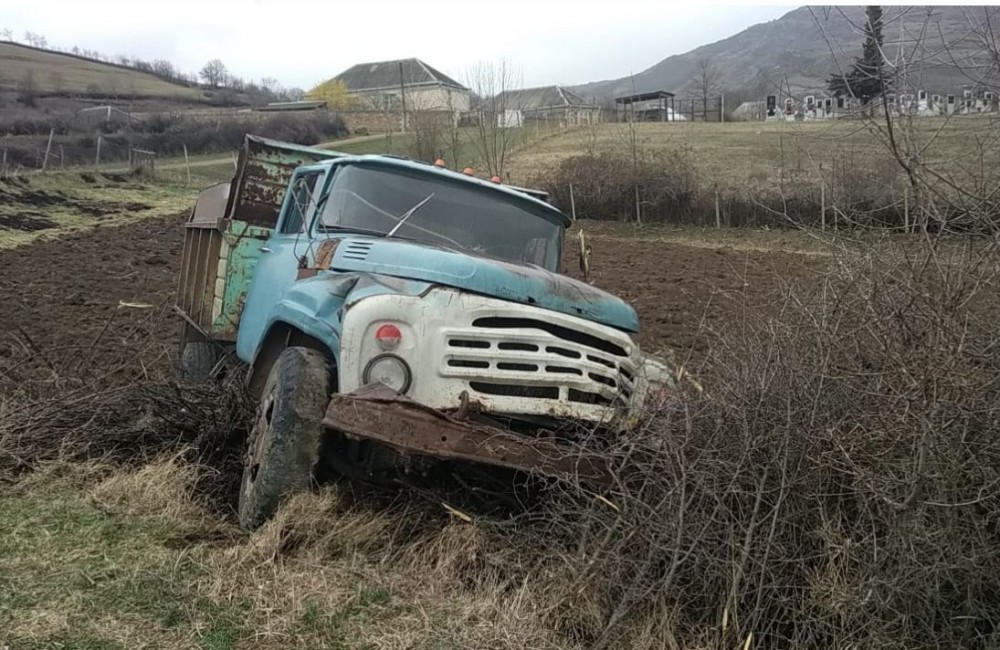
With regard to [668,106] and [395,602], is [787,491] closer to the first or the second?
[395,602]

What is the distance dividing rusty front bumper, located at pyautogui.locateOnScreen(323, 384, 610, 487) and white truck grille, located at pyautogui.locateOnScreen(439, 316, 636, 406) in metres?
0.34

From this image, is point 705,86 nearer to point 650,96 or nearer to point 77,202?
point 650,96

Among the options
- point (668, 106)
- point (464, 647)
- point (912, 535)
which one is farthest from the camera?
point (668, 106)

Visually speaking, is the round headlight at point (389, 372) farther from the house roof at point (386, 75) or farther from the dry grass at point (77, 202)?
the house roof at point (386, 75)

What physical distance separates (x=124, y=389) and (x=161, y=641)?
9.00 ft

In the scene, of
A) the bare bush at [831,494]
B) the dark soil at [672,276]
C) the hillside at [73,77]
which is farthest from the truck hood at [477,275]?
the hillside at [73,77]

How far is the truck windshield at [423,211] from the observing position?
5223 mm

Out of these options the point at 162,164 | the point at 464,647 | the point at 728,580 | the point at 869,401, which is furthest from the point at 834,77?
the point at 162,164

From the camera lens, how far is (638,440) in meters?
3.69

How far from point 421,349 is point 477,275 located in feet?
1.82

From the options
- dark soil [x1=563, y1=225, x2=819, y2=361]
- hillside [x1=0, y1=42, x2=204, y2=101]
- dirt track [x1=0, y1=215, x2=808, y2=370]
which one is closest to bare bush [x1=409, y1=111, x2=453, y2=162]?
dark soil [x1=563, y1=225, x2=819, y2=361]

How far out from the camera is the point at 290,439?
13.3 feet

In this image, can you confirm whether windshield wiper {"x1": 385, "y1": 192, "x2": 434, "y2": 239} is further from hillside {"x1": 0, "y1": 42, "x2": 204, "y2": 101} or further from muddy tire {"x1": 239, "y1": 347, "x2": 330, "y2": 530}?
hillside {"x1": 0, "y1": 42, "x2": 204, "y2": 101}

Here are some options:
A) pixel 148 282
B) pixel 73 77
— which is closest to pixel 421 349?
pixel 148 282
